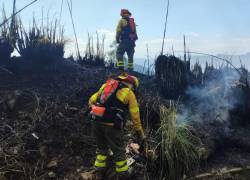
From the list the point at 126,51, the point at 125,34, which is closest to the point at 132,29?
the point at 125,34

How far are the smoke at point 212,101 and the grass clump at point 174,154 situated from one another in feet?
2.70

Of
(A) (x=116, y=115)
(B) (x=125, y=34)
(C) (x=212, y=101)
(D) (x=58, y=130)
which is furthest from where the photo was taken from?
(B) (x=125, y=34)

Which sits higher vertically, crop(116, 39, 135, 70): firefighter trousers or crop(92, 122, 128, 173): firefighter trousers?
crop(116, 39, 135, 70): firefighter trousers

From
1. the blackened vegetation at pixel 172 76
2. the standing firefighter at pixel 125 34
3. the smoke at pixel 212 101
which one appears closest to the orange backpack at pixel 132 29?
the standing firefighter at pixel 125 34

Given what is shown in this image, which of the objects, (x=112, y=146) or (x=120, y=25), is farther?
(x=120, y=25)

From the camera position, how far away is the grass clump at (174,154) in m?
5.48

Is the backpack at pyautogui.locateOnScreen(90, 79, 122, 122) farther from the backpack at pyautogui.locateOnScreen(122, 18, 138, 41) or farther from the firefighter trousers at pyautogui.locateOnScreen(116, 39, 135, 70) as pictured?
the backpack at pyautogui.locateOnScreen(122, 18, 138, 41)

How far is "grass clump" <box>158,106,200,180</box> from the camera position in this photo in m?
5.48

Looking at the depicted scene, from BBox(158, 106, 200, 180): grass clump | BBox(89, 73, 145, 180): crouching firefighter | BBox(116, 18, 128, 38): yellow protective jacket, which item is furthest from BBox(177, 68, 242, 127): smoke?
BBox(116, 18, 128, 38): yellow protective jacket

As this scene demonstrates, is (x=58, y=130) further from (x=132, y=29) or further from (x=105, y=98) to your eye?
(x=132, y=29)

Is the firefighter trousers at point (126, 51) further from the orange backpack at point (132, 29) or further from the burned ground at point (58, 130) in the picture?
the burned ground at point (58, 130)

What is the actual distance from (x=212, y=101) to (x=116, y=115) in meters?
3.48

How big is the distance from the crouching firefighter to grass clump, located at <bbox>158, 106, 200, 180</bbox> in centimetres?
57

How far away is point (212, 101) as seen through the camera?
25.7 feet
